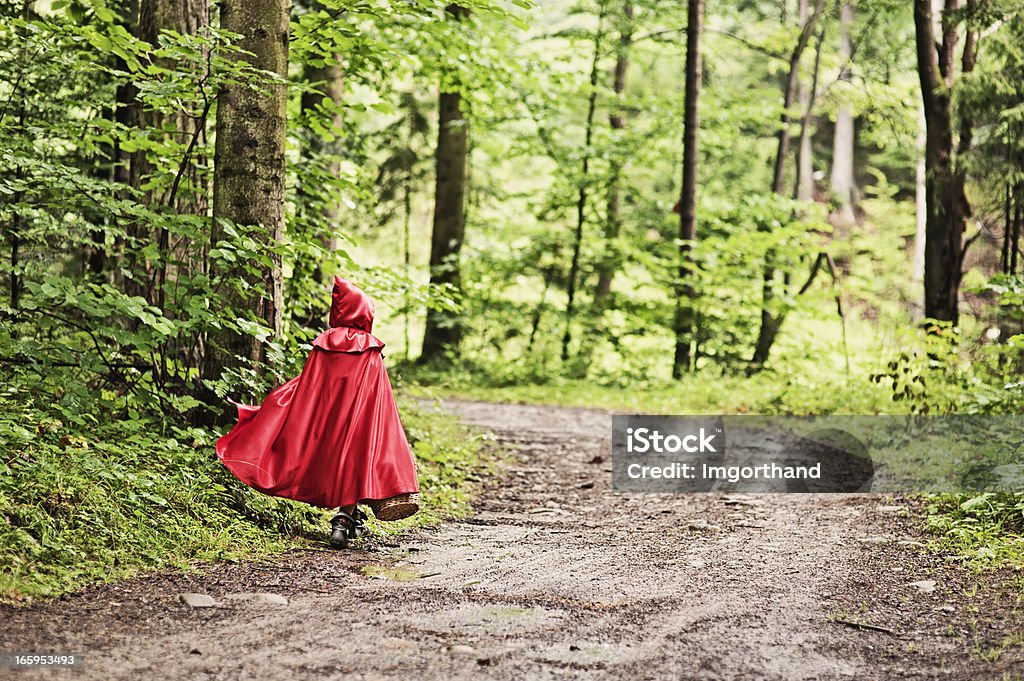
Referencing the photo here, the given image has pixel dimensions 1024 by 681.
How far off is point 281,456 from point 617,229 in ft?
48.8

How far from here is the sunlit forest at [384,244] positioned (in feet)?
19.9

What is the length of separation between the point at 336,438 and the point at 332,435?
4cm

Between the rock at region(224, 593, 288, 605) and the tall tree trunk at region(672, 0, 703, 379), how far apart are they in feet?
42.5

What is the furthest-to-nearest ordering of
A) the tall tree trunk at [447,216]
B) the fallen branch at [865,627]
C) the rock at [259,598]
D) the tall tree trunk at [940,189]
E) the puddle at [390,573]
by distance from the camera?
1. the tall tree trunk at [447,216]
2. the tall tree trunk at [940,189]
3. the puddle at [390,573]
4. the rock at [259,598]
5. the fallen branch at [865,627]

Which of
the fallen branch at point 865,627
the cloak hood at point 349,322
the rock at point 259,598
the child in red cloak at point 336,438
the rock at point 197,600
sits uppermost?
the cloak hood at point 349,322

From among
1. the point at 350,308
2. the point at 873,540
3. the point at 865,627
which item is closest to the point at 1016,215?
the point at 873,540

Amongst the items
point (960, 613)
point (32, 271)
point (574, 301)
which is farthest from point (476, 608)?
point (574, 301)

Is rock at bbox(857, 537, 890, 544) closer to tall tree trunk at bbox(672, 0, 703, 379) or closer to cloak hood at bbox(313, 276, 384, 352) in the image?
cloak hood at bbox(313, 276, 384, 352)

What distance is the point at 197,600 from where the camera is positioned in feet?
15.1

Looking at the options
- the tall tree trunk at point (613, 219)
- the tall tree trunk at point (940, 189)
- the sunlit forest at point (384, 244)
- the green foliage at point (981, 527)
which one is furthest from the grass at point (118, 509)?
the tall tree trunk at point (613, 219)

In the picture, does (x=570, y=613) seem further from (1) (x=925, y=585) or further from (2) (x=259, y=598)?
(1) (x=925, y=585)

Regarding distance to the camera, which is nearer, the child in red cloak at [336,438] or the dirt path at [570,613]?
the dirt path at [570,613]

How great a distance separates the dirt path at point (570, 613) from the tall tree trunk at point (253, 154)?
2024 mm

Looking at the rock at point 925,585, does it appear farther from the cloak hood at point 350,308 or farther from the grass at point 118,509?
the cloak hood at point 350,308
